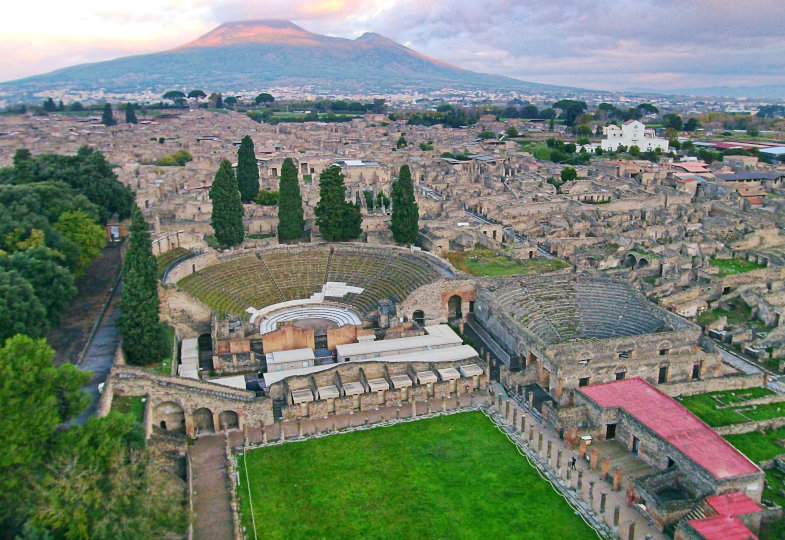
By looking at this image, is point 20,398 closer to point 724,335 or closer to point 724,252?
point 724,335

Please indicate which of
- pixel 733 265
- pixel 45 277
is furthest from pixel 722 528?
pixel 45 277

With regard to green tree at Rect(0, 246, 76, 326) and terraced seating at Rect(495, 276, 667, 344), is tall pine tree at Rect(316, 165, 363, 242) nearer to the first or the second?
terraced seating at Rect(495, 276, 667, 344)

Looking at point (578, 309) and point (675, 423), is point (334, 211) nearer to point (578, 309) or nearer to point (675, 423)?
point (578, 309)

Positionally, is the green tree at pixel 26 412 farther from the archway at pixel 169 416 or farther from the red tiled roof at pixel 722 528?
the red tiled roof at pixel 722 528

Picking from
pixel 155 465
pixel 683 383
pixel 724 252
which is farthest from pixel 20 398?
pixel 724 252

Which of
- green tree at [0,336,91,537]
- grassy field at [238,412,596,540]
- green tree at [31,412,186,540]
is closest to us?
green tree at [31,412,186,540]

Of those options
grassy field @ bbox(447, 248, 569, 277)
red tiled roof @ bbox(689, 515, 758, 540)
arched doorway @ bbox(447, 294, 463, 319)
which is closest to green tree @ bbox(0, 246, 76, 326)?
arched doorway @ bbox(447, 294, 463, 319)

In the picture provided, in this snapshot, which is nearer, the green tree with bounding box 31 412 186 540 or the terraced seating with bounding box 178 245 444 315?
the green tree with bounding box 31 412 186 540
